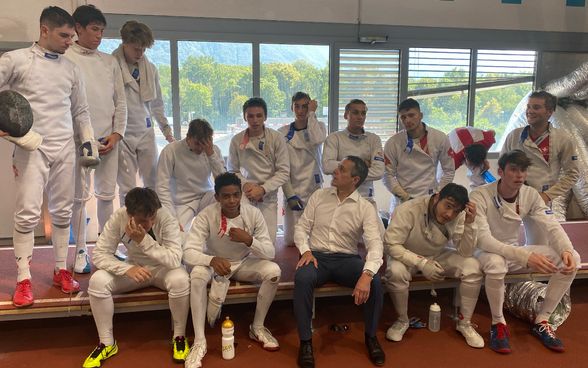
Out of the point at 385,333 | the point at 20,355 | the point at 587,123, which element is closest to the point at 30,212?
the point at 20,355

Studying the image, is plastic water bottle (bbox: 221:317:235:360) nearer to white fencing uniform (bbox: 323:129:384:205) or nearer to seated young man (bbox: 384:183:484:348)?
seated young man (bbox: 384:183:484:348)

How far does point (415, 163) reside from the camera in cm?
351

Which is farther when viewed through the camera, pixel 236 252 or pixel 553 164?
pixel 553 164

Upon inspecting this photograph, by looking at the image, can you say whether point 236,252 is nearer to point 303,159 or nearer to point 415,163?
point 303,159

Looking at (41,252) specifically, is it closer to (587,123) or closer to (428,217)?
(428,217)

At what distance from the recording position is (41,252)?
3.44 metres

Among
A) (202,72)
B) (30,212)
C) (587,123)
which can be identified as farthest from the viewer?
(587,123)

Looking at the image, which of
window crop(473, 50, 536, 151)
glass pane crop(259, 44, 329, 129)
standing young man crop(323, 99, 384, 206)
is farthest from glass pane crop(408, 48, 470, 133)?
standing young man crop(323, 99, 384, 206)

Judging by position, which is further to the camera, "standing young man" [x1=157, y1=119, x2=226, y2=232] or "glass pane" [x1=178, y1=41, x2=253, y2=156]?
"glass pane" [x1=178, y1=41, x2=253, y2=156]

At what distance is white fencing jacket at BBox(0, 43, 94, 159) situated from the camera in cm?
249

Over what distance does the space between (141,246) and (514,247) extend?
2153 mm

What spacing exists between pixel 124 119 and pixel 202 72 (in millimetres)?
1536

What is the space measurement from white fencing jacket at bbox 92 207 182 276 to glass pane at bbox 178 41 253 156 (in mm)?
2005

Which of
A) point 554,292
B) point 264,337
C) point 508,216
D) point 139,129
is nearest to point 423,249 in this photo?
point 508,216
